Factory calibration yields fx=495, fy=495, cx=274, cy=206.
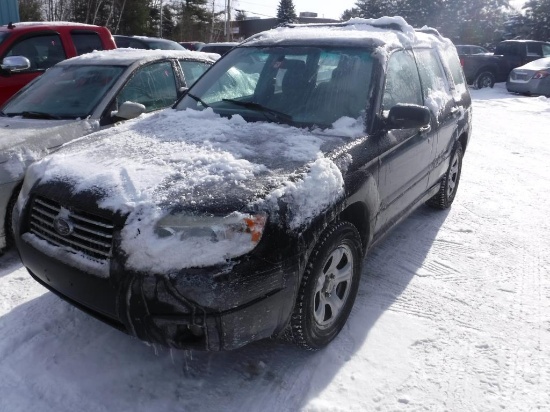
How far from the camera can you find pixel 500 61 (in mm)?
18672

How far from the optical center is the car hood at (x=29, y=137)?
3828 millimetres

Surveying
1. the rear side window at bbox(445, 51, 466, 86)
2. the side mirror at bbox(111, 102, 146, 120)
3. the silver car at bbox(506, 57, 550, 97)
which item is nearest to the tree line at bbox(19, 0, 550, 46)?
the silver car at bbox(506, 57, 550, 97)

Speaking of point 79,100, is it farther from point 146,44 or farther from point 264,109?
point 146,44

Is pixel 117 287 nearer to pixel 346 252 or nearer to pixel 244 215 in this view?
pixel 244 215

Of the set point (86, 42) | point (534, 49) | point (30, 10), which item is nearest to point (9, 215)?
point (86, 42)

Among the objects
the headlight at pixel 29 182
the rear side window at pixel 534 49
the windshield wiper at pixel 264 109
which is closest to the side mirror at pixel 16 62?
the windshield wiper at pixel 264 109

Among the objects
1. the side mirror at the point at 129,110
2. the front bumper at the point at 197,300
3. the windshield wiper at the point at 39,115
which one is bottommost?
the front bumper at the point at 197,300

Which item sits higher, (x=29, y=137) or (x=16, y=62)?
(x=16, y=62)

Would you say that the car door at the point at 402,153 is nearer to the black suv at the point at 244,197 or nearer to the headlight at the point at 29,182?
the black suv at the point at 244,197

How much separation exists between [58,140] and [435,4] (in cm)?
3714

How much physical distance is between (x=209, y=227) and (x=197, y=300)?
33 cm

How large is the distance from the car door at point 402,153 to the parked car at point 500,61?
600 inches

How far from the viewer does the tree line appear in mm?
31047

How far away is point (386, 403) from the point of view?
98.3 inches
